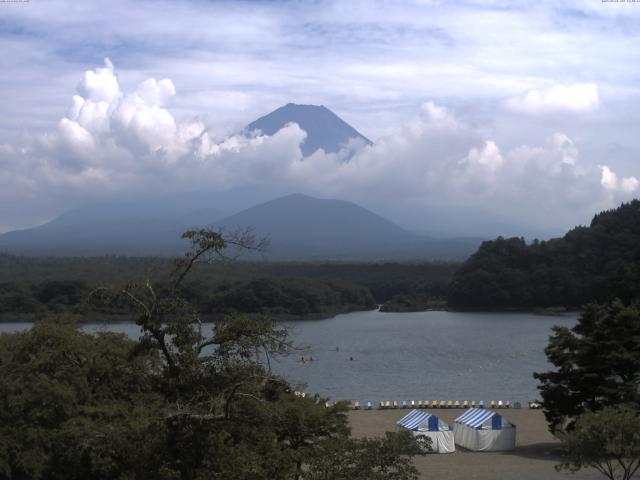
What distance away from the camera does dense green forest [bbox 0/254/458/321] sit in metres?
47.6

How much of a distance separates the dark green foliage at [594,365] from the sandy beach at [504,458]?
83cm

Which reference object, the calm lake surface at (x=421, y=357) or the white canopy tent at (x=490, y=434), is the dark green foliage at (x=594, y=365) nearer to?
the white canopy tent at (x=490, y=434)

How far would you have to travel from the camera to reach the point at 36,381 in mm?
9430

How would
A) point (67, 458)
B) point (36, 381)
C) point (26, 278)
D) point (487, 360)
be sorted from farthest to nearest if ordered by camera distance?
1. point (26, 278)
2. point (487, 360)
3. point (36, 381)
4. point (67, 458)

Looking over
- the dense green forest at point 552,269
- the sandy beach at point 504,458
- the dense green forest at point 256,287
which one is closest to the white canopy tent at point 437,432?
the sandy beach at point 504,458

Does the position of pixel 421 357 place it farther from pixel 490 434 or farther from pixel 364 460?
pixel 364 460

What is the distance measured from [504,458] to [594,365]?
2.32 metres

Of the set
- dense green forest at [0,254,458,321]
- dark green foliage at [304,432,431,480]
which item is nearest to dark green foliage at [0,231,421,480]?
dark green foliage at [304,432,431,480]

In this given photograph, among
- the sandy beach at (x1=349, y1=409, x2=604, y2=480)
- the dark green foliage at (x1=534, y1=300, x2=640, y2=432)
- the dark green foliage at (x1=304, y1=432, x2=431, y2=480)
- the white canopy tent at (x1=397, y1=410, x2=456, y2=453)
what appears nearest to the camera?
the dark green foliage at (x1=304, y1=432, x2=431, y2=480)

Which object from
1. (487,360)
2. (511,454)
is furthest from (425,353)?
(511,454)

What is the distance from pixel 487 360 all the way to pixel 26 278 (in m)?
38.3

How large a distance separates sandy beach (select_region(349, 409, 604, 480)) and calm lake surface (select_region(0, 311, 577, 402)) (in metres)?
2.54

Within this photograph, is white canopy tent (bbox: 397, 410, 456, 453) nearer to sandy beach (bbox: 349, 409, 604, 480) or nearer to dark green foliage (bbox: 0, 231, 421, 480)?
sandy beach (bbox: 349, 409, 604, 480)

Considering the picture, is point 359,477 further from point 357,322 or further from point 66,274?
point 66,274
